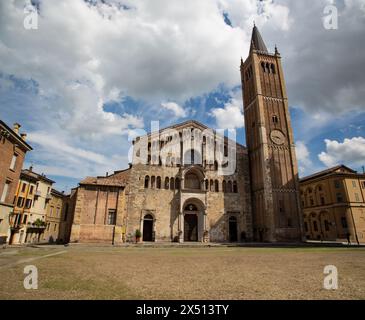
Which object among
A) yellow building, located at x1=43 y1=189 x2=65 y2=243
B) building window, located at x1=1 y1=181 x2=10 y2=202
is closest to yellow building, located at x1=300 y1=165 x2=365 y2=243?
building window, located at x1=1 y1=181 x2=10 y2=202

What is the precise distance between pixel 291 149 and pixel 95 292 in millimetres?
33487

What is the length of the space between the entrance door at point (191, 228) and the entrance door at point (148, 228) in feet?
15.0

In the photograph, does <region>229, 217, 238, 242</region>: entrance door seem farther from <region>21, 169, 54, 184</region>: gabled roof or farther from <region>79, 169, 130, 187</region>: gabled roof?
<region>21, 169, 54, 184</region>: gabled roof

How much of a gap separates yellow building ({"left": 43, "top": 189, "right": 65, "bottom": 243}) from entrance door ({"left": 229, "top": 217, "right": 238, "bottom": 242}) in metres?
29.3

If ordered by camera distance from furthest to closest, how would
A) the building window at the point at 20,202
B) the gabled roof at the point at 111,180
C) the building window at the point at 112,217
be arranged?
the building window at the point at 20,202 → the gabled roof at the point at 111,180 → the building window at the point at 112,217

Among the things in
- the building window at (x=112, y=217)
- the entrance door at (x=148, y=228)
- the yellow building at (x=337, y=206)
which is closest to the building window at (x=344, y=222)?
the yellow building at (x=337, y=206)

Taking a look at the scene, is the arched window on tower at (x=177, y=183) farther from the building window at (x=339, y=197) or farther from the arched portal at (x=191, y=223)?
the building window at (x=339, y=197)

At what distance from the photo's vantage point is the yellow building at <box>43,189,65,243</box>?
40406mm

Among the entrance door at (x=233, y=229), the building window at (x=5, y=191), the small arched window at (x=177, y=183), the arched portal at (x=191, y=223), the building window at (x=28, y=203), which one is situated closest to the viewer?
the building window at (x=5, y=191)

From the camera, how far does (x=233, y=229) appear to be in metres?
32.2

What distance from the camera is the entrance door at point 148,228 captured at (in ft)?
96.5

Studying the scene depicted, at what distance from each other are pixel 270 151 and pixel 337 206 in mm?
16195

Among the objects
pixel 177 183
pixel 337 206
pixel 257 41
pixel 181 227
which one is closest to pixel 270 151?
pixel 177 183

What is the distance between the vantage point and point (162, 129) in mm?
33094
